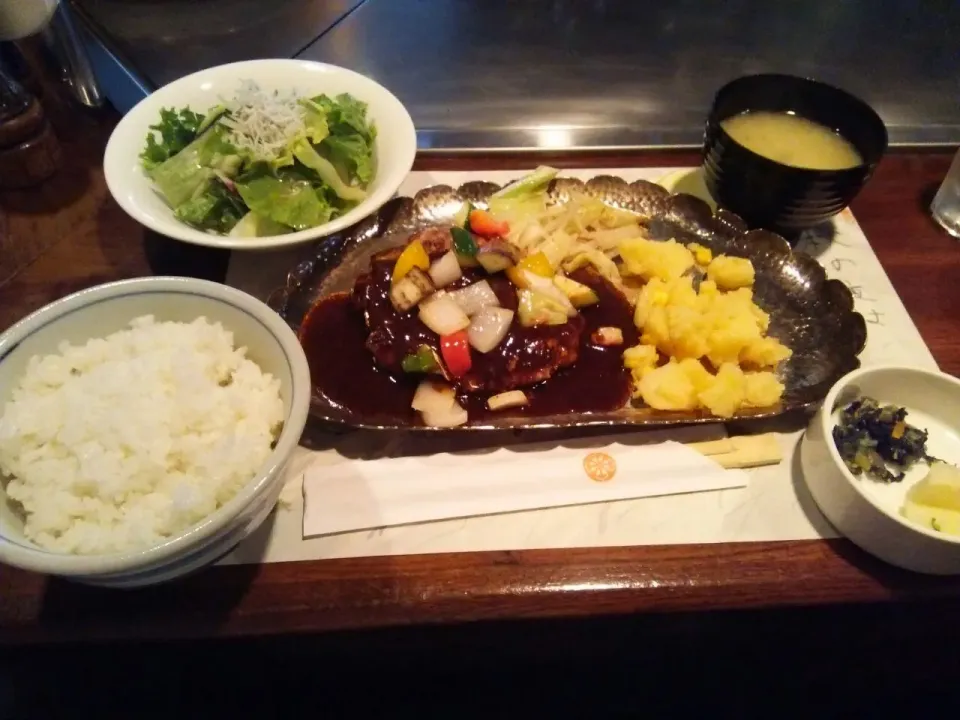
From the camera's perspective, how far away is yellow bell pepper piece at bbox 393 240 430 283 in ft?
5.49

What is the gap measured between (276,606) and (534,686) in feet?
2.55

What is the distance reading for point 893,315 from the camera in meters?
1.85

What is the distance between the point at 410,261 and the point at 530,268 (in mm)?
294

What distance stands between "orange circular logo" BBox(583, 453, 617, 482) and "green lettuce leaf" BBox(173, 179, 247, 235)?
3.48 feet

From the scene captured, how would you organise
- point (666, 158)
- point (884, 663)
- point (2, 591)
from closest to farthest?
point (2, 591) → point (884, 663) → point (666, 158)

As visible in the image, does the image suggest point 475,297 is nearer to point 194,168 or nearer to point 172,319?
point 172,319

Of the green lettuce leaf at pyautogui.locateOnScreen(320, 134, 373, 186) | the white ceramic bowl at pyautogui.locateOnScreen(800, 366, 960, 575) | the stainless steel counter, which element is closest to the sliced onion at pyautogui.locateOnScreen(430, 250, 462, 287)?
the green lettuce leaf at pyautogui.locateOnScreen(320, 134, 373, 186)

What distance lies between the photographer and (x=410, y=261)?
66.7 inches

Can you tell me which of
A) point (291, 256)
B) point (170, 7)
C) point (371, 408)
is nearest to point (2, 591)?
point (371, 408)

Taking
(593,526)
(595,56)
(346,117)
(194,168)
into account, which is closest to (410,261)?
(346,117)

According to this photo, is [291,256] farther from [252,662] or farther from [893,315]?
[893,315]

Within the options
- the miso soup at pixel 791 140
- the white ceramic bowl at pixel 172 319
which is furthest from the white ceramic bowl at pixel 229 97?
the miso soup at pixel 791 140

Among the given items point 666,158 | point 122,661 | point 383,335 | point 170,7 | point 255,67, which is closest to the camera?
point 122,661

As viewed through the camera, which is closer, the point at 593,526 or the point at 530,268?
the point at 593,526
